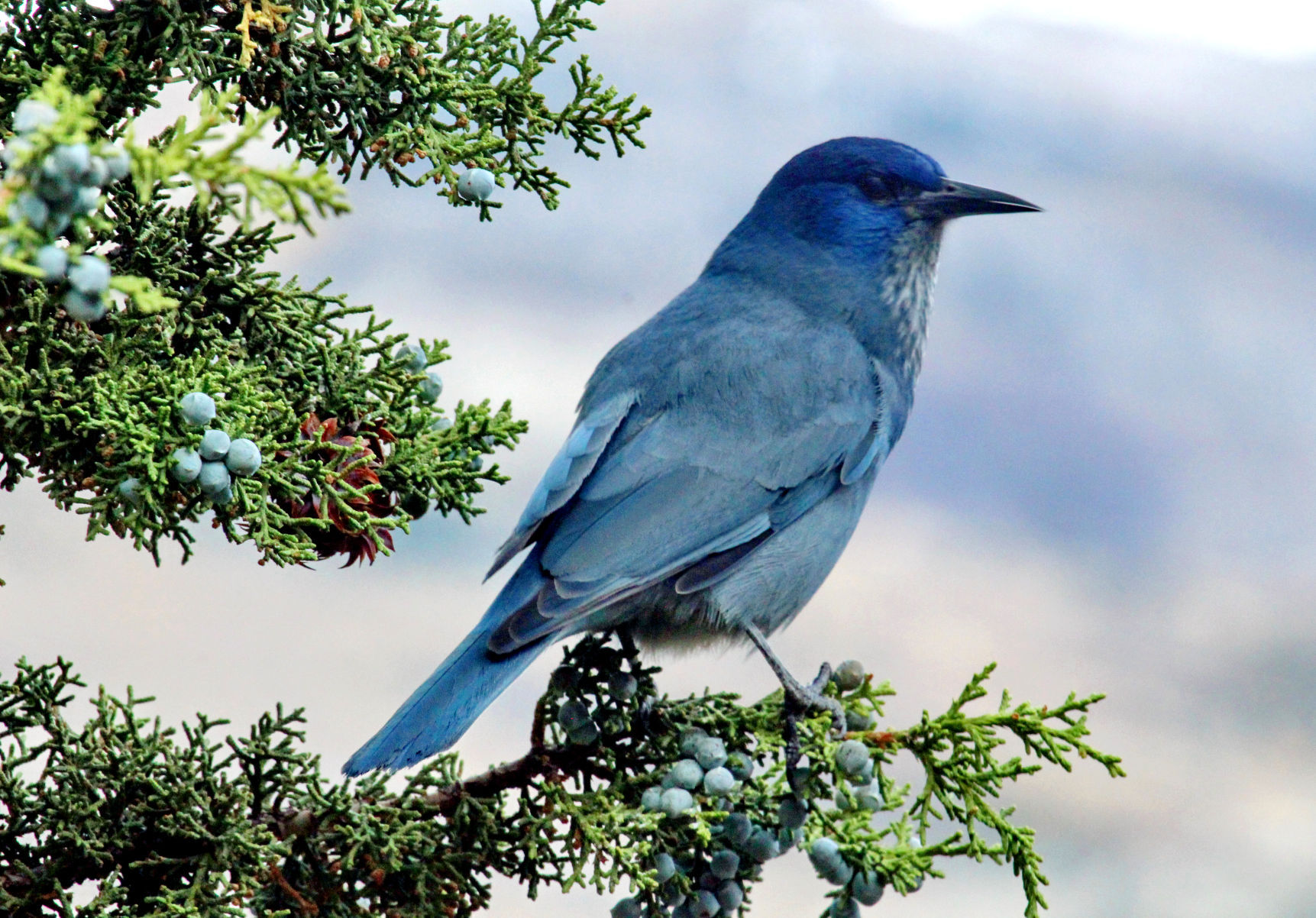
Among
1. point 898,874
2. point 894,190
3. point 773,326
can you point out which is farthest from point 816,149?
point 898,874

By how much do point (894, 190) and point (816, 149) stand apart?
247 millimetres

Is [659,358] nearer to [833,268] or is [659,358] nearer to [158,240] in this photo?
[833,268]

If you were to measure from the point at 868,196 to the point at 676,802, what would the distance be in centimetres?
189

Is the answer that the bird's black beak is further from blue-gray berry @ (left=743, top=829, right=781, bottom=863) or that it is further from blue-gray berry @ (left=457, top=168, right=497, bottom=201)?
blue-gray berry @ (left=743, top=829, right=781, bottom=863)

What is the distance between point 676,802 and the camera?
Result: 2.49 meters

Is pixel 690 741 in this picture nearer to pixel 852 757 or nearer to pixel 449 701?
pixel 852 757

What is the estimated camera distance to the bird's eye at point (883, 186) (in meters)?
3.71

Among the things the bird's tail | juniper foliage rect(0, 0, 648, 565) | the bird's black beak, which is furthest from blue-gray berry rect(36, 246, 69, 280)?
the bird's black beak

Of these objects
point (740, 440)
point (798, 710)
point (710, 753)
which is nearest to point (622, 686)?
point (710, 753)

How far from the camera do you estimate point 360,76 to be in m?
2.63

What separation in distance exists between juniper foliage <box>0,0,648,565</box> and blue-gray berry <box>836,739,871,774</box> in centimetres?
87

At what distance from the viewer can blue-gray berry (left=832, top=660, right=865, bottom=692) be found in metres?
2.72

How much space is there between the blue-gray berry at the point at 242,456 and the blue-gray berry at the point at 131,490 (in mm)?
134

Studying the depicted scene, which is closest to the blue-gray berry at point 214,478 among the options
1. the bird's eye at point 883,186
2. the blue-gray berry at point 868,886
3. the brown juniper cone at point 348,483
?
the brown juniper cone at point 348,483
